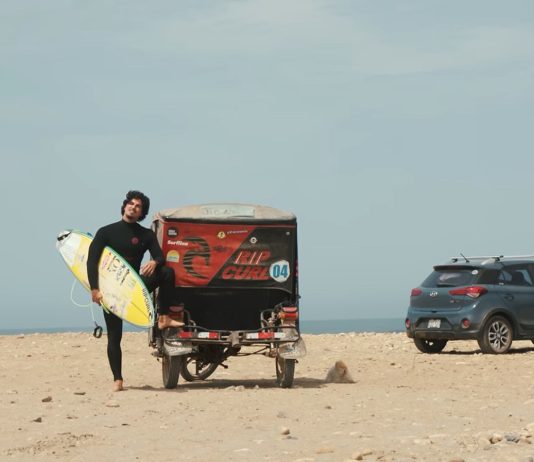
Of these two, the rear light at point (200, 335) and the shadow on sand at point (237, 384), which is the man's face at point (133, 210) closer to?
the rear light at point (200, 335)

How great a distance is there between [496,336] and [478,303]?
0.74 metres

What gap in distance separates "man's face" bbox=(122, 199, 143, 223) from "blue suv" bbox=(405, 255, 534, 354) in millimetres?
8496

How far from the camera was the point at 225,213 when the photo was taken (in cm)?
1555

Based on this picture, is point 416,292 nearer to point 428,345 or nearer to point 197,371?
point 428,345

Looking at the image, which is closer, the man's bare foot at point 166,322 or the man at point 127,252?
the man at point 127,252

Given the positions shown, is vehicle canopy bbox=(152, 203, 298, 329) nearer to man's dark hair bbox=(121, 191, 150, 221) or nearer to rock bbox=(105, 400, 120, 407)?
man's dark hair bbox=(121, 191, 150, 221)

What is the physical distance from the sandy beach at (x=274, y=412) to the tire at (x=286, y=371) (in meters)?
0.16

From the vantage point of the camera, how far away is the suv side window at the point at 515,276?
22.1m

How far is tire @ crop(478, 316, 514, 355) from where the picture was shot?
2155 cm

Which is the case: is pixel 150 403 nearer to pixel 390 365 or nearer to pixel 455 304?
pixel 390 365

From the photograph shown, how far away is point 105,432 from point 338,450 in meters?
2.60

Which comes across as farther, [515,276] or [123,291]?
[515,276]

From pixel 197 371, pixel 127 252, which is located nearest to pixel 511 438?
pixel 127 252

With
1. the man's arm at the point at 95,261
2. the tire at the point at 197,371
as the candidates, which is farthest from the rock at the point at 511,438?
the tire at the point at 197,371
